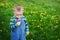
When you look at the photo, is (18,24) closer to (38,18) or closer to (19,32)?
(19,32)

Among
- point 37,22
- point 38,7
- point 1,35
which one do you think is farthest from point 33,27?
point 38,7

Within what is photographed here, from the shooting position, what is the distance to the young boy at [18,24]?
19.4 ft

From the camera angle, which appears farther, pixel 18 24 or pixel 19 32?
pixel 19 32

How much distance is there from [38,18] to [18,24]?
9.17ft

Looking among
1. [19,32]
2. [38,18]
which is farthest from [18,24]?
[38,18]

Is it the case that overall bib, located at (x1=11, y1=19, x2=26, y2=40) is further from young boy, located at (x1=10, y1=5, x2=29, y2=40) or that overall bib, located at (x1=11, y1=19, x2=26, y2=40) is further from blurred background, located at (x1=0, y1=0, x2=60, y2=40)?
blurred background, located at (x1=0, y1=0, x2=60, y2=40)

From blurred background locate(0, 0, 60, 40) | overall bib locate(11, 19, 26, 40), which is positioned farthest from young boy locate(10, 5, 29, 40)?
blurred background locate(0, 0, 60, 40)

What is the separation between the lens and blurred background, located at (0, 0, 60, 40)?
7734 millimetres

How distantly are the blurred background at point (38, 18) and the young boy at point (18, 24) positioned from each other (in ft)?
4.46

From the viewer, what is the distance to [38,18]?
866 centimetres

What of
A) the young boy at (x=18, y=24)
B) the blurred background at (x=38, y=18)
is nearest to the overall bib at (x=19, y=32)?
the young boy at (x=18, y=24)

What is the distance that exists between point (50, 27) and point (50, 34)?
0.40m

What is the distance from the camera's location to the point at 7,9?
351 inches

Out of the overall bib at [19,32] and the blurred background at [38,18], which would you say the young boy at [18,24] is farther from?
the blurred background at [38,18]
